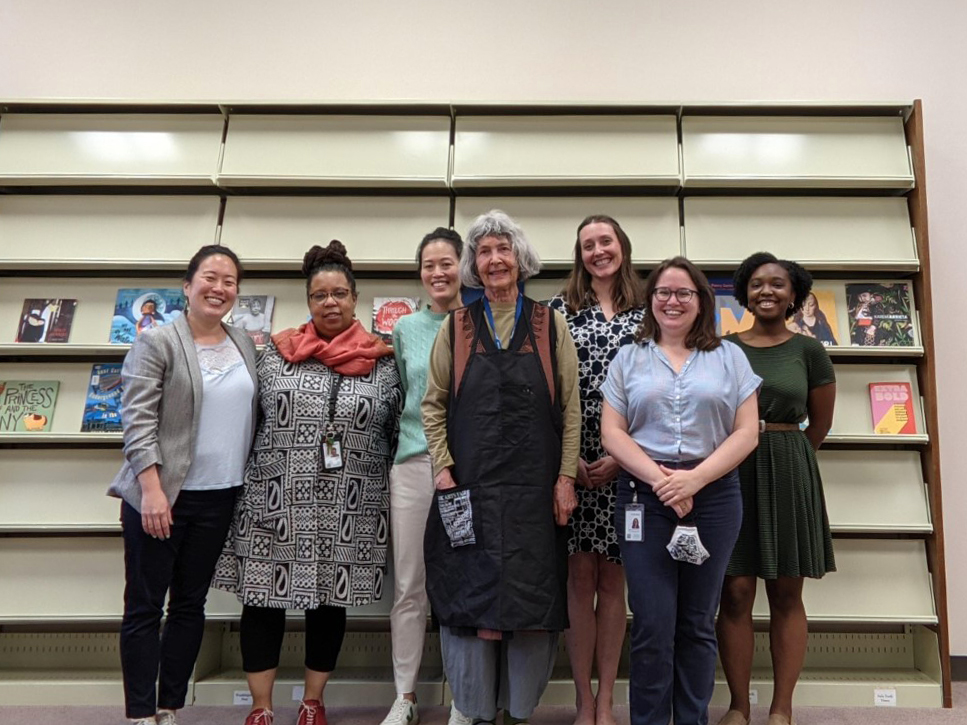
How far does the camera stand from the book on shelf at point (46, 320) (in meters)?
2.94

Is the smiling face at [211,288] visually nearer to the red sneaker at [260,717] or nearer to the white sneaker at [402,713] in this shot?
the red sneaker at [260,717]

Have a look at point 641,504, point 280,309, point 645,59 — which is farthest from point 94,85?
point 641,504

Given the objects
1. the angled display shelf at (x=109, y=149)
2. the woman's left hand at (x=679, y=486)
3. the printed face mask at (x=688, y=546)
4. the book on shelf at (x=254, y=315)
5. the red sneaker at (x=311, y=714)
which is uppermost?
the angled display shelf at (x=109, y=149)

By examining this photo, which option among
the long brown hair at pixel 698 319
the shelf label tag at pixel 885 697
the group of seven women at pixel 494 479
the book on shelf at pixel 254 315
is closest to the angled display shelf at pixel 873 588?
the shelf label tag at pixel 885 697

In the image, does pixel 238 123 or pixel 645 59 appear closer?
pixel 238 123

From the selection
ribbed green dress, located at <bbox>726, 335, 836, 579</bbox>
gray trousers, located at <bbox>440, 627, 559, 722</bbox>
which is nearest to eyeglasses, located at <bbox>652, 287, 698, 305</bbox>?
ribbed green dress, located at <bbox>726, 335, 836, 579</bbox>

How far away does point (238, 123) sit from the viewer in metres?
3.03

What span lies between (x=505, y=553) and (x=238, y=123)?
87.4 inches

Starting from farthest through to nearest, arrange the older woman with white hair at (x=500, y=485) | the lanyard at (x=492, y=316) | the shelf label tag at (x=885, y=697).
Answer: the shelf label tag at (x=885, y=697), the lanyard at (x=492, y=316), the older woman with white hair at (x=500, y=485)

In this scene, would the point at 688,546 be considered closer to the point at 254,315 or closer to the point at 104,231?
the point at 254,315

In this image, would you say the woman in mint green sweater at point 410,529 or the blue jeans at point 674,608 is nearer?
the blue jeans at point 674,608

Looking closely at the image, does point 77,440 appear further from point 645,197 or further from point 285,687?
point 645,197

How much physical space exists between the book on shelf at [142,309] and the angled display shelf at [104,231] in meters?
0.11

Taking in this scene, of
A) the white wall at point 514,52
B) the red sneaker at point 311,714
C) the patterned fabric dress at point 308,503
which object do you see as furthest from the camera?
the white wall at point 514,52
